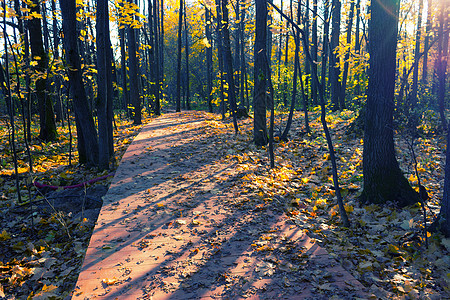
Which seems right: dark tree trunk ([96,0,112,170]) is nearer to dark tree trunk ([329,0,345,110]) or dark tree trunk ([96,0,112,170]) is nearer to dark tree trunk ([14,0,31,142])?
dark tree trunk ([14,0,31,142])

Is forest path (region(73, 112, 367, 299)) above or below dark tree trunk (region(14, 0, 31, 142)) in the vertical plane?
below

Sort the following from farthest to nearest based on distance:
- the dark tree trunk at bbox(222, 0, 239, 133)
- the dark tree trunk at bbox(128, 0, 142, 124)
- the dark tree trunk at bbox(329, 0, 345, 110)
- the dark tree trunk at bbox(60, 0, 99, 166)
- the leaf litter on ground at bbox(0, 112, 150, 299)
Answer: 1. the dark tree trunk at bbox(329, 0, 345, 110)
2. the dark tree trunk at bbox(128, 0, 142, 124)
3. the dark tree trunk at bbox(222, 0, 239, 133)
4. the dark tree trunk at bbox(60, 0, 99, 166)
5. the leaf litter on ground at bbox(0, 112, 150, 299)

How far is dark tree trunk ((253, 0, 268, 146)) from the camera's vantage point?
730cm

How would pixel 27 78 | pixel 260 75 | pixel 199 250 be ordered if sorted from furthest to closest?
pixel 260 75
pixel 27 78
pixel 199 250

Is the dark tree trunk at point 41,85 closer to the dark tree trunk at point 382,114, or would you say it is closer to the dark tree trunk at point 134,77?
the dark tree trunk at point 134,77

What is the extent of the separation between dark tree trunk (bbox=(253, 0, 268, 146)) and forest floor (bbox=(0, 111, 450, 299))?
1581 mm

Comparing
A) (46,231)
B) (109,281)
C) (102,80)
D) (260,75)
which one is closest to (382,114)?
(260,75)

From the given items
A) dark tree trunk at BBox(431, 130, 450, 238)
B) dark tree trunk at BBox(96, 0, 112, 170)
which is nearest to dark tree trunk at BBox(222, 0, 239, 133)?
dark tree trunk at BBox(96, 0, 112, 170)

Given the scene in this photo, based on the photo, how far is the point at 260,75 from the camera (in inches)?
302

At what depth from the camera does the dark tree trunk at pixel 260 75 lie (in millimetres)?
7305

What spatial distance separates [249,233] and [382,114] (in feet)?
8.88

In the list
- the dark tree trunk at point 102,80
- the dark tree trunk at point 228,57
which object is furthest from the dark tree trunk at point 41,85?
the dark tree trunk at point 228,57

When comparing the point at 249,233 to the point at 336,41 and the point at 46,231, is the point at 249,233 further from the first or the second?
the point at 336,41

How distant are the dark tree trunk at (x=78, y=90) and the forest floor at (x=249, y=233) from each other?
0.56 meters
